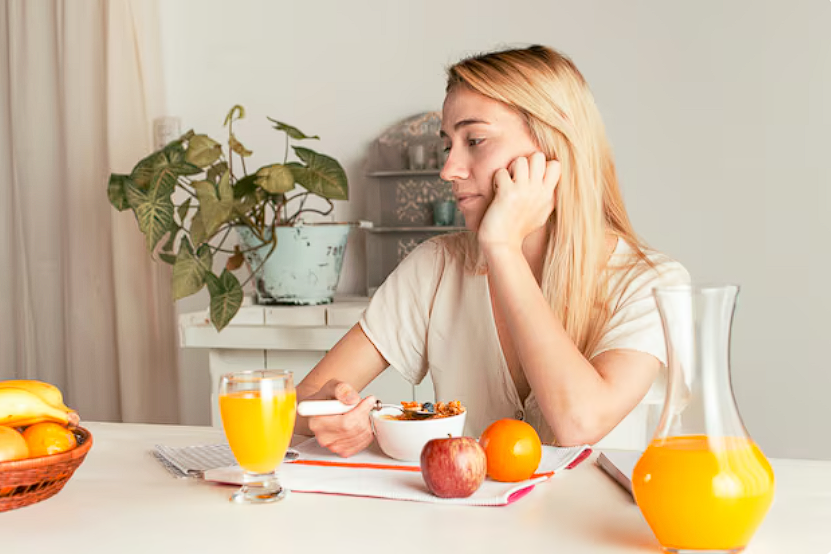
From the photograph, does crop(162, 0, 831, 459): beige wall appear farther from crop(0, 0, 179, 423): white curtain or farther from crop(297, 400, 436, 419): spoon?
crop(297, 400, 436, 419): spoon

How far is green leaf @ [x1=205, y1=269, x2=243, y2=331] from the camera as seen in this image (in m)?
2.26

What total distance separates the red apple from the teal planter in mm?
1524

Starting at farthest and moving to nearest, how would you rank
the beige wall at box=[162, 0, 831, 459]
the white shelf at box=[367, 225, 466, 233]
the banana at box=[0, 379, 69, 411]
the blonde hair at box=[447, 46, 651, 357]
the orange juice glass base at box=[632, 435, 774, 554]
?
1. the white shelf at box=[367, 225, 466, 233]
2. the beige wall at box=[162, 0, 831, 459]
3. the blonde hair at box=[447, 46, 651, 357]
4. the banana at box=[0, 379, 69, 411]
5. the orange juice glass base at box=[632, 435, 774, 554]

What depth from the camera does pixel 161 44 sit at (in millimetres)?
2859

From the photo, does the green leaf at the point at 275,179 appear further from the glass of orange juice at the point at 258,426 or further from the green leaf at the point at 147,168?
the glass of orange juice at the point at 258,426

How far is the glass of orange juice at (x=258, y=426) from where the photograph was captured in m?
0.87

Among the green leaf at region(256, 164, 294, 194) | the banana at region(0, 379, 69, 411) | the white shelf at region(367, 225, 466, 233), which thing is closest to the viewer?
the banana at region(0, 379, 69, 411)

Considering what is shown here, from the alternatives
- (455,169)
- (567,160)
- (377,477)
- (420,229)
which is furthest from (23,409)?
(420,229)

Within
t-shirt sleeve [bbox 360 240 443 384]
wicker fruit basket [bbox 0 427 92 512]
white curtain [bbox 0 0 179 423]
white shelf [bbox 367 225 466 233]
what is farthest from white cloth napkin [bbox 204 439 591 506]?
white curtain [bbox 0 0 179 423]

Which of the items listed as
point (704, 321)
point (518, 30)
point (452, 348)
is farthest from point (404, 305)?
point (518, 30)

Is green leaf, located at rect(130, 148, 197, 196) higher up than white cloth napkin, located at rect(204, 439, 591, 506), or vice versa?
green leaf, located at rect(130, 148, 197, 196)

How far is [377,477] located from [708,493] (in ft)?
1.28

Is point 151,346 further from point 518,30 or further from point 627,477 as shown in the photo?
point 627,477

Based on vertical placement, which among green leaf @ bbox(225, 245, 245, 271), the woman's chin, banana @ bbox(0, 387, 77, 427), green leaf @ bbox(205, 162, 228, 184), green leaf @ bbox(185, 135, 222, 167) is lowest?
banana @ bbox(0, 387, 77, 427)
